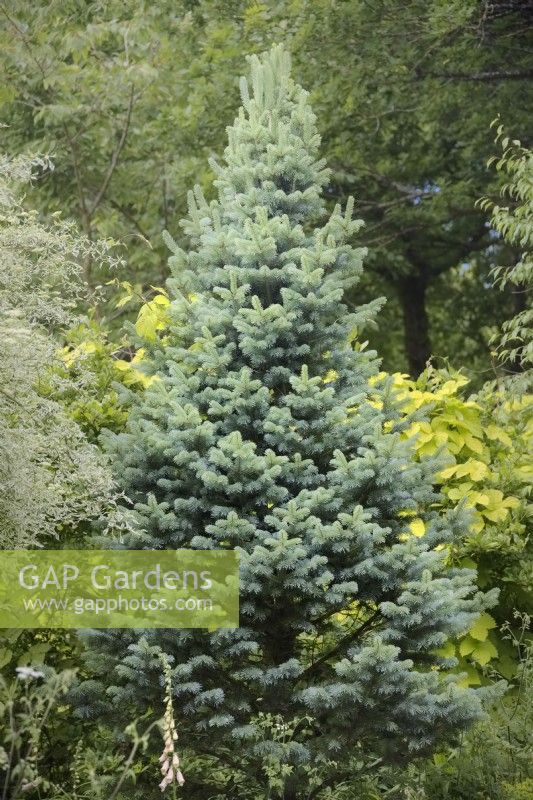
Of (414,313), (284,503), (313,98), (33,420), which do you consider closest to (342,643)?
(284,503)

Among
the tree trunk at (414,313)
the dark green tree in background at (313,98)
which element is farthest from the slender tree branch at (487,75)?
the tree trunk at (414,313)

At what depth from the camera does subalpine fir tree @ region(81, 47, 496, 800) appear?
4824mm

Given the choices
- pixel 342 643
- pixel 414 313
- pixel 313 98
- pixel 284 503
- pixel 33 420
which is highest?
pixel 414 313

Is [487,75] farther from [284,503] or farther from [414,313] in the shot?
[284,503]

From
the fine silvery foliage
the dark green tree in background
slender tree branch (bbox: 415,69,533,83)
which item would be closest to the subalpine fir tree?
the fine silvery foliage

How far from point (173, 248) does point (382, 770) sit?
2.63 meters

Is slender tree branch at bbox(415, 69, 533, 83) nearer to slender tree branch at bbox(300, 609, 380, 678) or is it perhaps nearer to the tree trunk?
the tree trunk

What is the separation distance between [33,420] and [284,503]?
1274 millimetres

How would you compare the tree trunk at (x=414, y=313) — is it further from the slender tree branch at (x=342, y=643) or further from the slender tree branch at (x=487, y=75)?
the slender tree branch at (x=342, y=643)

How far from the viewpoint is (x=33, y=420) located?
5.33 metres

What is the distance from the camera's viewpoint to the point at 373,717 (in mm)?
4887

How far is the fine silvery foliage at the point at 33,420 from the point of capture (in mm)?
4902

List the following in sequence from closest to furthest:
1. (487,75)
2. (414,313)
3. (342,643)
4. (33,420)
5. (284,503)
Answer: (284,503)
(342,643)
(33,420)
(487,75)
(414,313)

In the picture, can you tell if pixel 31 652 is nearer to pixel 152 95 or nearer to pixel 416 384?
pixel 416 384
